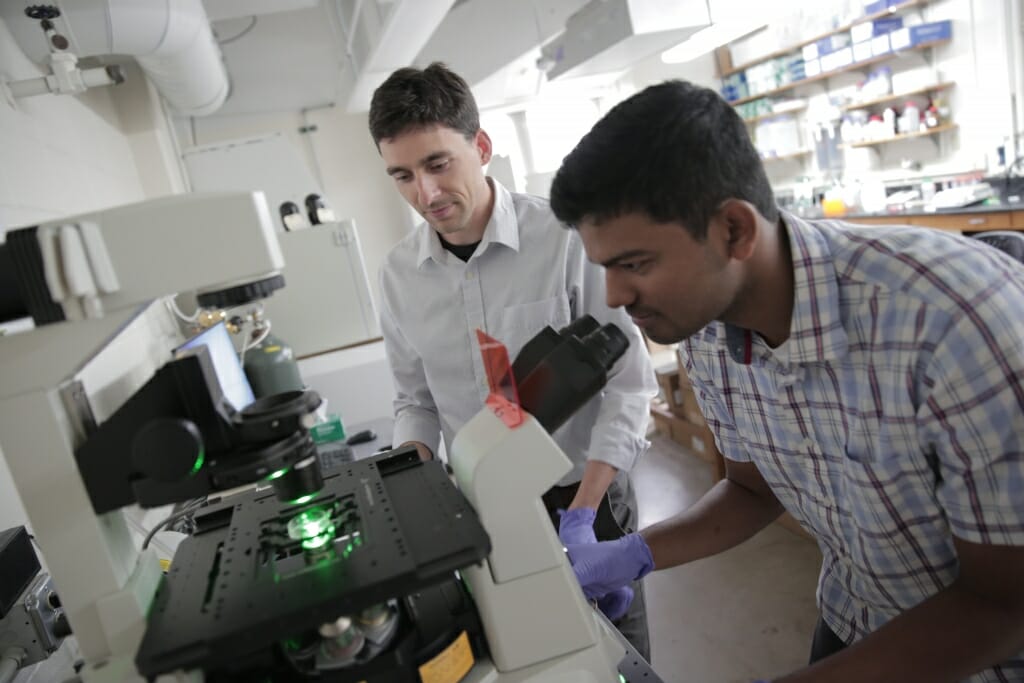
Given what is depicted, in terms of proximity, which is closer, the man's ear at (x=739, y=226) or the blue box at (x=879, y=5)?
the man's ear at (x=739, y=226)

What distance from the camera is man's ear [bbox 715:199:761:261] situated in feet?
2.25

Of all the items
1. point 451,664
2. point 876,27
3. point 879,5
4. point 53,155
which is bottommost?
point 451,664

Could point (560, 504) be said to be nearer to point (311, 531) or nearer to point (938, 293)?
point (311, 531)

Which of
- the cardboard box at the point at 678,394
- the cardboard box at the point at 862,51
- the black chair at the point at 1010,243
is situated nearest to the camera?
the black chair at the point at 1010,243

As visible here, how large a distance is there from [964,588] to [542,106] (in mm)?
5972

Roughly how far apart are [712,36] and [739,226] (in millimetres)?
2819

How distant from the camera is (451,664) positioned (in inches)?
23.7

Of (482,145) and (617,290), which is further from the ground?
(482,145)

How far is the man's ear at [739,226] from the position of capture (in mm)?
685

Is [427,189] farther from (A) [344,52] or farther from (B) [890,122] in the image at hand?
(B) [890,122]

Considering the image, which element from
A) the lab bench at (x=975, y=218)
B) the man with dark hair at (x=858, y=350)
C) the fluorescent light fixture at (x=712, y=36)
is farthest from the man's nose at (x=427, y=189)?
the lab bench at (x=975, y=218)

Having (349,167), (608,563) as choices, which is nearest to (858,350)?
(608,563)

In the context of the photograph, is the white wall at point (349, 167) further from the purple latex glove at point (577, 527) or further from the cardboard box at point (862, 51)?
the purple latex glove at point (577, 527)

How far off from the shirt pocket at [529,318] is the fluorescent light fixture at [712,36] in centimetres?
196
